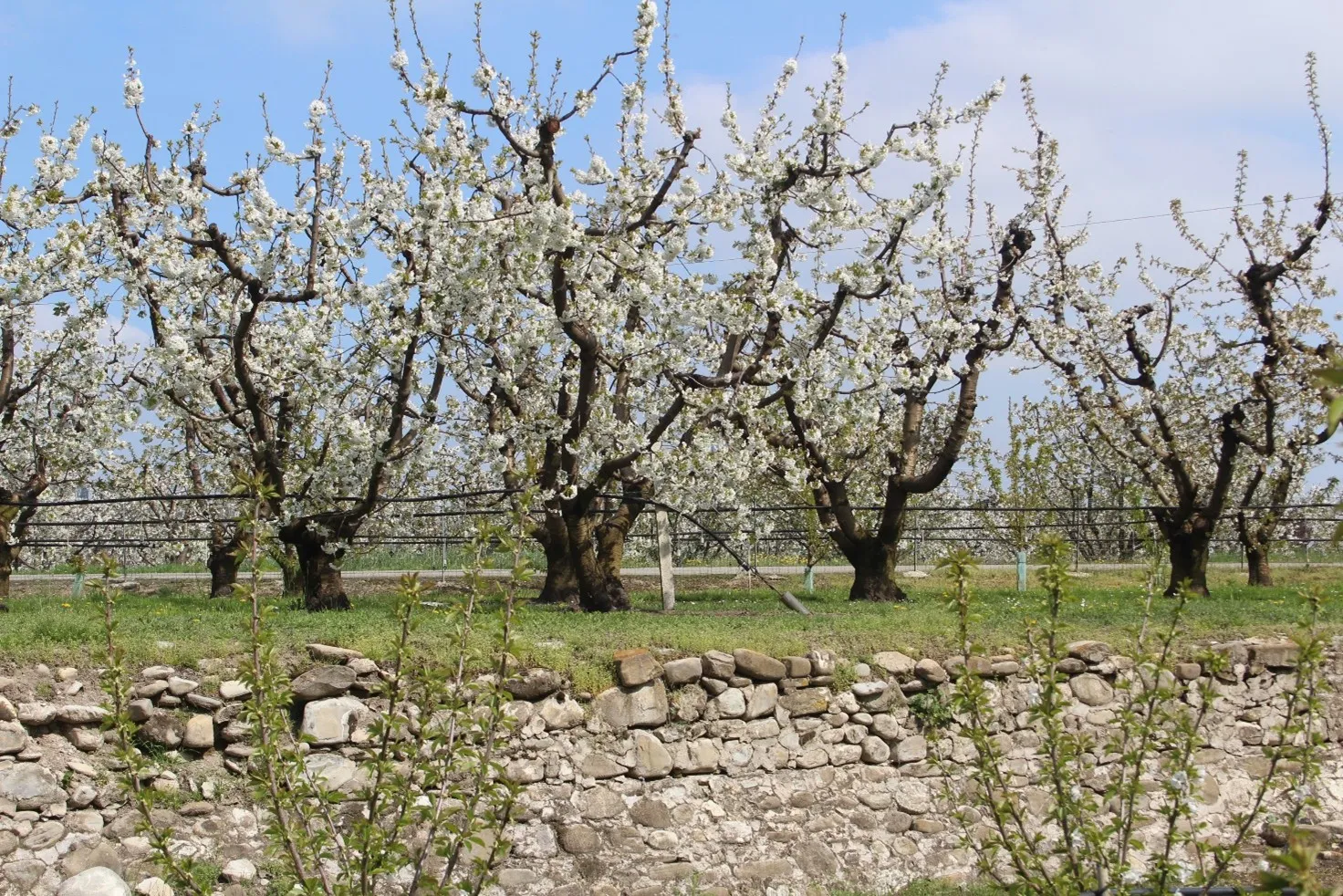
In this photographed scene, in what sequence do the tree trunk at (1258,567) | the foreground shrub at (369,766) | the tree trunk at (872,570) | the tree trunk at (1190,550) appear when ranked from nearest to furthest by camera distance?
the foreground shrub at (369,766), the tree trunk at (872,570), the tree trunk at (1190,550), the tree trunk at (1258,567)

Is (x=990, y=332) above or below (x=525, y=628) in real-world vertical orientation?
above

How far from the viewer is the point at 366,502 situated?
9594mm

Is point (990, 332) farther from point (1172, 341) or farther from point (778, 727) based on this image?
point (778, 727)

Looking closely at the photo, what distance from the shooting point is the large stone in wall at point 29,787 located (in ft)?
17.9

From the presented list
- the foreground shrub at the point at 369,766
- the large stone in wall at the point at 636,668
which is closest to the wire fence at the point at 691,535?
the large stone in wall at the point at 636,668

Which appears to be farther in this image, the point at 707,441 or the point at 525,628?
the point at 707,441

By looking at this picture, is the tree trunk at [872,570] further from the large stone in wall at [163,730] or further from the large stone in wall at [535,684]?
the large stone in wall at [163,730]

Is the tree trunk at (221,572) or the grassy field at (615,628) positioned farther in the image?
the tree trunk at (221,572)

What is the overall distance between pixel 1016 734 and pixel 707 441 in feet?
13.2

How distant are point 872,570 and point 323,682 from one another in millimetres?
7558

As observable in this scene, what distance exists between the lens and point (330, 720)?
6129 mm

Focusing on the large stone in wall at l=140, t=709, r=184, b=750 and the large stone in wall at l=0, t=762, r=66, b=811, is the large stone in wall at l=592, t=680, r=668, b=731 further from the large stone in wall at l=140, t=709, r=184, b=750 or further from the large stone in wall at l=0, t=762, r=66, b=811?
the large stone in wall at l=0, t=762, r=66, b=811

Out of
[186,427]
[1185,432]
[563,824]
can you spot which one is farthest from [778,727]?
[1185,432]

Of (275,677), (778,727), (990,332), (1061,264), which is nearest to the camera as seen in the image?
(275,677)
